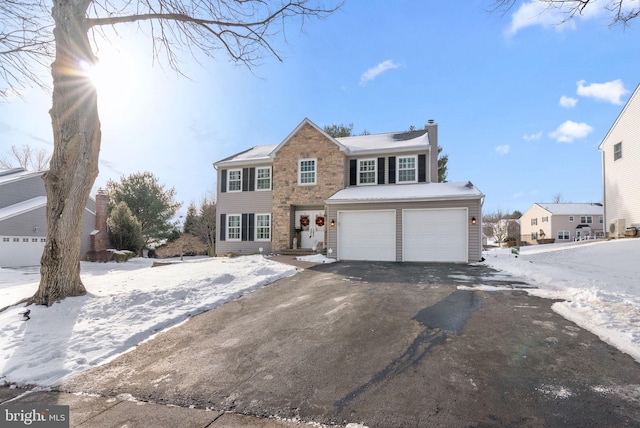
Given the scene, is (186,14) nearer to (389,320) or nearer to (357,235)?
(389,320)

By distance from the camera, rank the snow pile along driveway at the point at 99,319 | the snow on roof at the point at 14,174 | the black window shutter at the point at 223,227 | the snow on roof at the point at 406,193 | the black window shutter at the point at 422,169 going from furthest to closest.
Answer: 1. the snow on roof at the point at 14,174
2. the black window shutter at the point at 223,227
3. the black window shutter at the point at 422,169
4. the snow on roof at the point at 406,193
5. the snow pile along driveway at the point at 99,319

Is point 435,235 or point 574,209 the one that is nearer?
point 435,235

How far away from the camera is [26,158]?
29.4 meters

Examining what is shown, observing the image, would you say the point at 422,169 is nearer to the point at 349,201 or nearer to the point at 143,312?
the point at 349,201

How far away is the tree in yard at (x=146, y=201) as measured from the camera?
28.2m

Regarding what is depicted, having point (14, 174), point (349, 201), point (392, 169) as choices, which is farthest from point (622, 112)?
point (14, 174)

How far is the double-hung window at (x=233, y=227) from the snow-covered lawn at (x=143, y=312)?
27.6 feet

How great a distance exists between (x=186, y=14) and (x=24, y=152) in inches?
1313

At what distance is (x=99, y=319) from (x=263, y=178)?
41.8ft

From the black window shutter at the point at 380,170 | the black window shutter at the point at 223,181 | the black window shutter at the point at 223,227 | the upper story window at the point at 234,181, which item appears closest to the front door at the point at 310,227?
the black window shutter at the point at 380,170

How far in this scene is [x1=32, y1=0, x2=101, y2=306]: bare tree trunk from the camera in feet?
19.2
